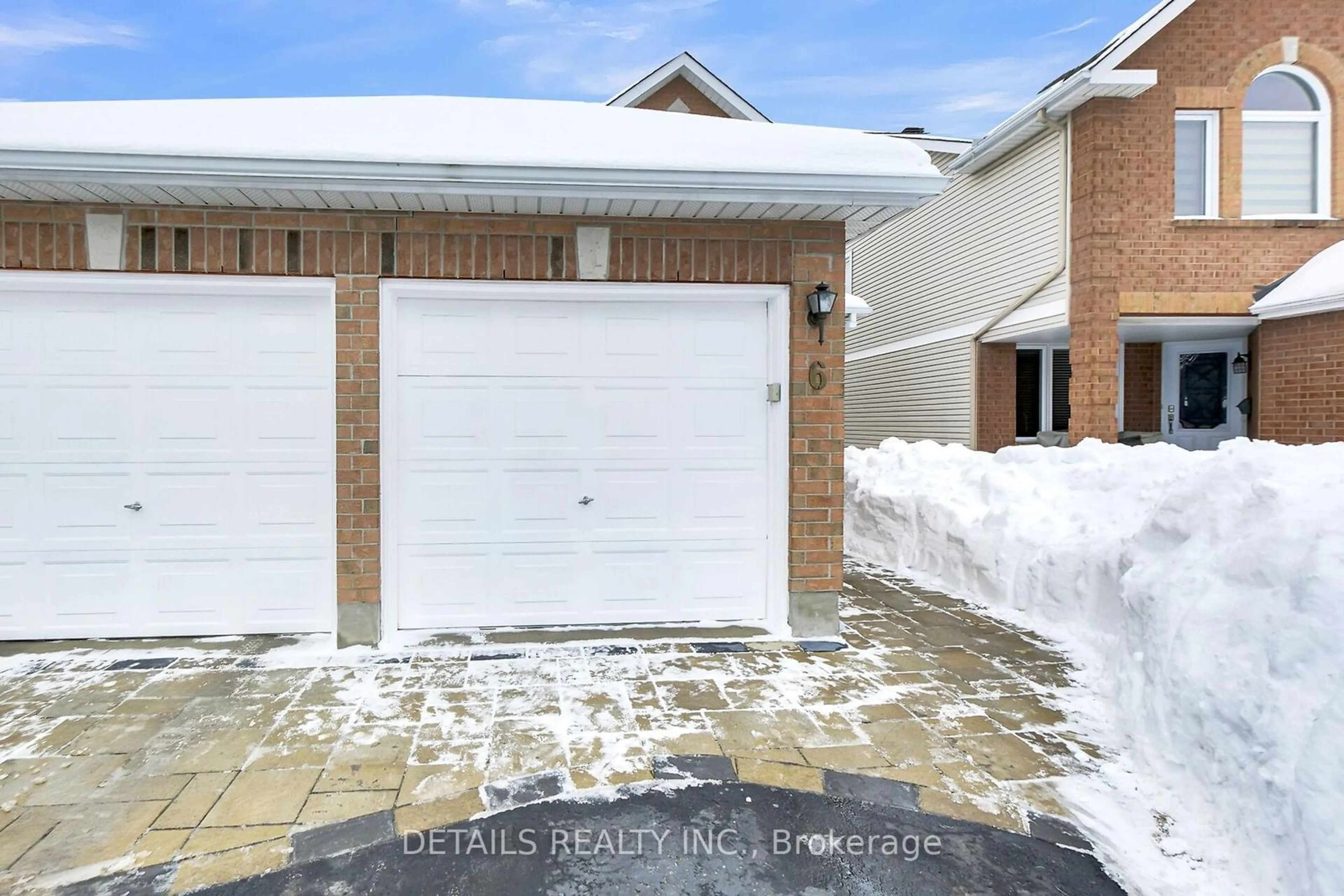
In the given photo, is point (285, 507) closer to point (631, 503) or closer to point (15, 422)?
point (15, 422)

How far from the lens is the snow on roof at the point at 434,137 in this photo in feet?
14.3

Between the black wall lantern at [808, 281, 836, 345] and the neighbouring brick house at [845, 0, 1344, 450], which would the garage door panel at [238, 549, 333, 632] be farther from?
the neighbouring brick house at [845, 0, 1344, 450]

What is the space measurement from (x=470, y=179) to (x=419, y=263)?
0.85m

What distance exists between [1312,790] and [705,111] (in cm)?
1157

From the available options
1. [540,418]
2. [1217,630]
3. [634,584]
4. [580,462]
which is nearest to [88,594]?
[540,418]

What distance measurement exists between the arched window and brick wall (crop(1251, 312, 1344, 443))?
5.76ft

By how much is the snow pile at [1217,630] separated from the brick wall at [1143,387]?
6.94 meters

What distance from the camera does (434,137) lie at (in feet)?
15.3

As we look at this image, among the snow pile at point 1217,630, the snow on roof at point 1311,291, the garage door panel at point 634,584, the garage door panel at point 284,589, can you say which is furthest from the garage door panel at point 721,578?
the snow on roof at point 1311,291

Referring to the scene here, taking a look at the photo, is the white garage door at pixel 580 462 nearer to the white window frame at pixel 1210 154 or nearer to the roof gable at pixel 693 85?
the roof gable at pixel 693 85

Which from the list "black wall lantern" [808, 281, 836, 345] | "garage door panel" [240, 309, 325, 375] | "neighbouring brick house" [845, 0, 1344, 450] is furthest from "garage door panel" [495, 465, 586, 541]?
"neighbouring brick house" [845, 0, 1344, 450]

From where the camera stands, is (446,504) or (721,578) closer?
(446,504)

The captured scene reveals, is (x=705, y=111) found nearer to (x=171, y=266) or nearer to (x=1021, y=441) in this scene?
(x=1021, y=441)

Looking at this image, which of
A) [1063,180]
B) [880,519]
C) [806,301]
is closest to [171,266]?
[806,301]
